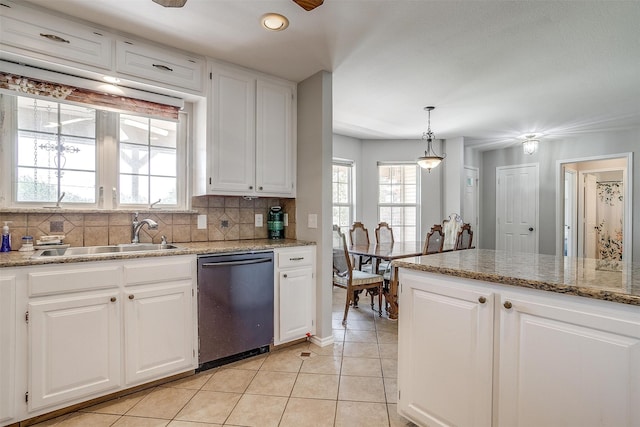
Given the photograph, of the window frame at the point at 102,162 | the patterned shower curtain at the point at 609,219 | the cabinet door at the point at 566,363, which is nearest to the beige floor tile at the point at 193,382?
the window frame at the point at 102,162

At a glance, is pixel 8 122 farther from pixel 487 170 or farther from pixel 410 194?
pixel 487 170

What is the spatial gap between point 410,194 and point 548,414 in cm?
469

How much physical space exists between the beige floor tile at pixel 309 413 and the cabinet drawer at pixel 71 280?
4.16ft

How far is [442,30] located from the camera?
2184mm

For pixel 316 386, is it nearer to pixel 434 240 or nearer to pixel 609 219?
pixel 434 240

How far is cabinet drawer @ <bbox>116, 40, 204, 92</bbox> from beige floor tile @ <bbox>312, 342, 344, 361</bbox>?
7.63 feet

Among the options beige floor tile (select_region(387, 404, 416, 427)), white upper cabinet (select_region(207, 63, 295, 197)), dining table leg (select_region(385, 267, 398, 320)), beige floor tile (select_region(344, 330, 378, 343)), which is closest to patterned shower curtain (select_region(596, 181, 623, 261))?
dining table leg (select_region(385, 267, 398, 320))

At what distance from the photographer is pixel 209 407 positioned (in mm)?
1851

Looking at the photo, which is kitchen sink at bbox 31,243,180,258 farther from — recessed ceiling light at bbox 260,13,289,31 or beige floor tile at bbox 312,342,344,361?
recessed ceiling light at bbox 260,13,289,31

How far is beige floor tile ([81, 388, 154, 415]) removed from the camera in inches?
71.4

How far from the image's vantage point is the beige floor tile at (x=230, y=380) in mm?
2053

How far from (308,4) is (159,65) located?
48.5 inches

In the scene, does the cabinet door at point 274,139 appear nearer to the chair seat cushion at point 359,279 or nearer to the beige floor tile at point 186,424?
the chair seat cushion at point 359,279

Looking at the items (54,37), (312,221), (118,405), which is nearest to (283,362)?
(118,405)
